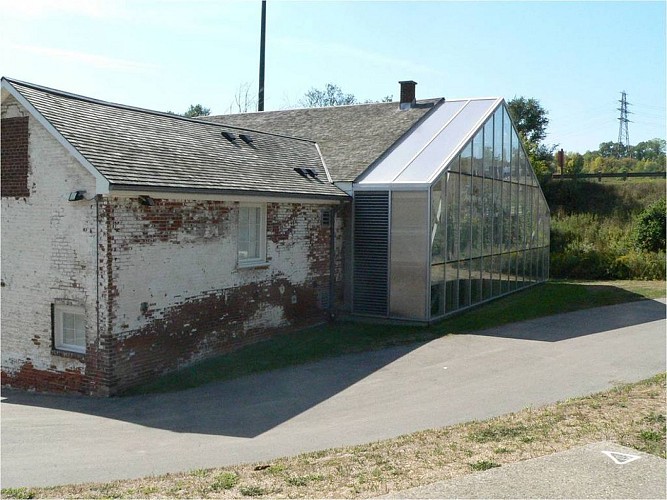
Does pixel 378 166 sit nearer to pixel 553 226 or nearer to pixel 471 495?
pixel 471 495

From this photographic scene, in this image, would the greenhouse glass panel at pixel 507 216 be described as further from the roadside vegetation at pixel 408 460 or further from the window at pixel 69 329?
the window at pixel 69 329

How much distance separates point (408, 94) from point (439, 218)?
7.21 m

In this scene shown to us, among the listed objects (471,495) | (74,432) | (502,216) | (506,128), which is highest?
(506,128)

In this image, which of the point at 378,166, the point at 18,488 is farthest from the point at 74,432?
the point at 378,166

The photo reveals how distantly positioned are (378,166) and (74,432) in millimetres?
11438

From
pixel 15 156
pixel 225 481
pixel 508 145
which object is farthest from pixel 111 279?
pixel 508 145

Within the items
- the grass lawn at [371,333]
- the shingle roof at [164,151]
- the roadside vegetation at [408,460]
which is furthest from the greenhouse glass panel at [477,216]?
the roadside vegetation at [408,460]

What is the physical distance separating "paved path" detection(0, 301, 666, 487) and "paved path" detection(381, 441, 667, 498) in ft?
7.90

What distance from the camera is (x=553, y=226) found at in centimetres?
3375

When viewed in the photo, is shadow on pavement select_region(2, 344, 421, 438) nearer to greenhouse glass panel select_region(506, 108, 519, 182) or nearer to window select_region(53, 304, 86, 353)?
window select_region(53, 304, 86, 353)

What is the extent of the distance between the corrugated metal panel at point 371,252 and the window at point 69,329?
786 centimetres

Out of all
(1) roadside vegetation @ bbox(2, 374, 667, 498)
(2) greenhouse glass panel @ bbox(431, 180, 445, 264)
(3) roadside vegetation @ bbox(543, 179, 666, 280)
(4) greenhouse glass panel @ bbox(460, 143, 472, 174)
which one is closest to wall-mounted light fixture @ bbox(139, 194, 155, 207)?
(1) roadside vegetation @ bbox(2, 374, 667, 498)

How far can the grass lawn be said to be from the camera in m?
12.8

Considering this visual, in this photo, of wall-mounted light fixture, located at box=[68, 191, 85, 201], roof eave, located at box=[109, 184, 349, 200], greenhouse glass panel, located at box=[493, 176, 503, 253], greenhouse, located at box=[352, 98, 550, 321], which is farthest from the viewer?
greenhouse glass panel, located at box=[493, 176, 503, 253]
